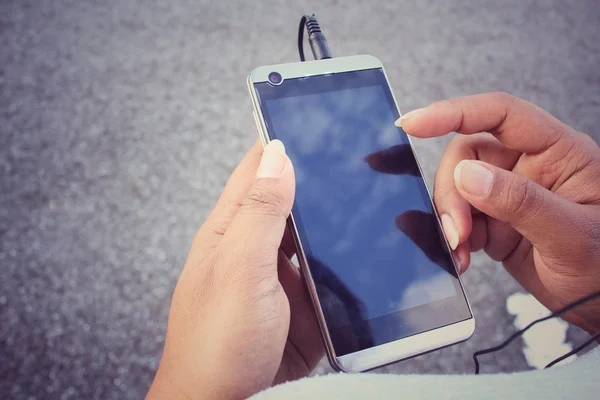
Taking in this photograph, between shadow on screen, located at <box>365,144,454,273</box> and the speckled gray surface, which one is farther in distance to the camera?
the speckled gray surface

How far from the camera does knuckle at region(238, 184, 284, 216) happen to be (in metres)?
0.44

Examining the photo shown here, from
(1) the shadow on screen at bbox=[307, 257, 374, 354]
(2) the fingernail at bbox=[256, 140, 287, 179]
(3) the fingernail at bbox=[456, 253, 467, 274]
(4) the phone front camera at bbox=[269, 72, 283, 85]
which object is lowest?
(3) the fingernail at bbox=[456, 253, 467, 274]

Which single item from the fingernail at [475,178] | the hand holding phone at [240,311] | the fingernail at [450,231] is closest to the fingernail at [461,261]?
the fingernail at [450,231]

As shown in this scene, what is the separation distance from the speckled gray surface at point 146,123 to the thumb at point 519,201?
409 mm

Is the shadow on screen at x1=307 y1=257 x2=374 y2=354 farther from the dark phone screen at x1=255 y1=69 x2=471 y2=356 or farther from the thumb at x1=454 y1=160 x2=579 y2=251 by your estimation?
the thumb at x1=454 y1=160 x2=579 y2=251

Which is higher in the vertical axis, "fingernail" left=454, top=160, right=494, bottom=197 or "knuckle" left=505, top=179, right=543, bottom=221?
"fingernail" left=454, top=160, right=494, bottom=197

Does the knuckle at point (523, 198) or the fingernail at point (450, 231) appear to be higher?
the knuckle at point (523, 198)

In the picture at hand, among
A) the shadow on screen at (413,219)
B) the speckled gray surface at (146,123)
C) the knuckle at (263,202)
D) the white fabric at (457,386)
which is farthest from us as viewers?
the speckled gray surface at (146,123)

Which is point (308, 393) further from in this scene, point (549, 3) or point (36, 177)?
point (549, 3)

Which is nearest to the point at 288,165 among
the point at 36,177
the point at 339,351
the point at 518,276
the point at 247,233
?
the point at 247,233


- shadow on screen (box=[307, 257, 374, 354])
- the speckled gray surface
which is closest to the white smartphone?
shadow on screen (box=[307, 257, 374, 354])

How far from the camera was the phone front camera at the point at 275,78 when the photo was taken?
0.54m

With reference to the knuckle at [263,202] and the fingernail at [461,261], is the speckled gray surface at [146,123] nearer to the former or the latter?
the fingernail at [461,261]

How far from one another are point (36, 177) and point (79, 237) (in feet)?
0.52
